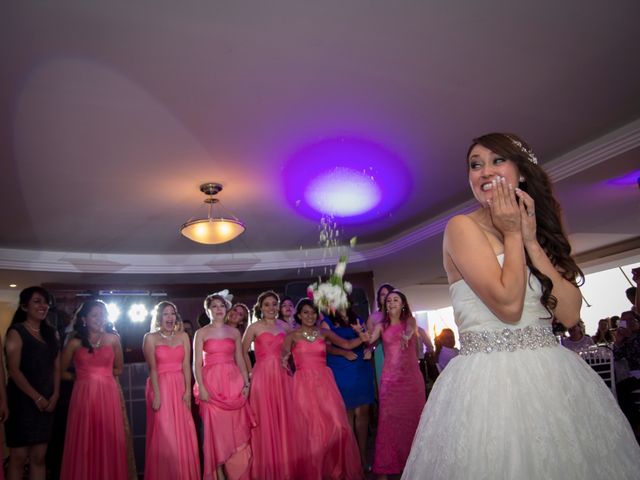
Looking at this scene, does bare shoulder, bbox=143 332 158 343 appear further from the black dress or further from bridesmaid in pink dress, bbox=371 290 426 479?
bridesmaid in pink dress, bbox=371 290 426 479

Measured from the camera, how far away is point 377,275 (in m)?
11.0

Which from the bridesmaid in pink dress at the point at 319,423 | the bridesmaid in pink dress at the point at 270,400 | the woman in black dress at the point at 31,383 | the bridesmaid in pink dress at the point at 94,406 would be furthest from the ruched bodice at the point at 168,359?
the bridesmaid in pink dress at the point at 319,423

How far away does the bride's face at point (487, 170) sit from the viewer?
156 cm

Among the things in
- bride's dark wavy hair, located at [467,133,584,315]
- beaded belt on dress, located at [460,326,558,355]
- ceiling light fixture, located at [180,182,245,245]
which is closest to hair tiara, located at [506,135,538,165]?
bride's dark wavy hair, located at [467,133,584,315]

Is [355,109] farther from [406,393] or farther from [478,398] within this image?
[478,398]

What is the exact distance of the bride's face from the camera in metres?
1.56

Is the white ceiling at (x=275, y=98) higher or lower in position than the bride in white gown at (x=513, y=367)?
higher

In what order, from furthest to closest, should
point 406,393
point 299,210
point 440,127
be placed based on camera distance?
point 299,210 < point 406,393 < point 440,127

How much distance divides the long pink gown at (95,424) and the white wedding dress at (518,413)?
433cm

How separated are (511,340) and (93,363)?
473 cm

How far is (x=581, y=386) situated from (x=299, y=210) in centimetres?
573

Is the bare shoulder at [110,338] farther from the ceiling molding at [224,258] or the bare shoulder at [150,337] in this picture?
the ceiling molding at [224,258]

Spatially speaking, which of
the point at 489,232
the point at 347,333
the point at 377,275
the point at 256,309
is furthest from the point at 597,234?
the point at 489,232

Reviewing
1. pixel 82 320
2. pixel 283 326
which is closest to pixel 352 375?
pixel 283 326
